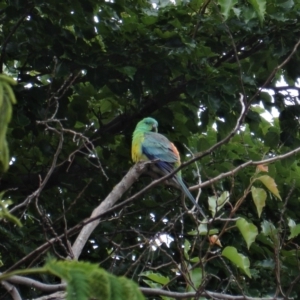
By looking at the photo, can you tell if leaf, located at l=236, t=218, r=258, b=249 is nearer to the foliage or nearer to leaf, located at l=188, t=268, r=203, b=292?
leaf, located at l=188, t=268, r=203, b=292

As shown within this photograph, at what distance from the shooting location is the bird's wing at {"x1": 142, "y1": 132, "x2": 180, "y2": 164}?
5565 millimetres

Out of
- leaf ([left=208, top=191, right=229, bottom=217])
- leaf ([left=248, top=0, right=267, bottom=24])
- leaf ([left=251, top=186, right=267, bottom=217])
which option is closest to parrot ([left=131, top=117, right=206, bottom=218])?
leaf ([left=248, top=0, right=267, bottom=24])

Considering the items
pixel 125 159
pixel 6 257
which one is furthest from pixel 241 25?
pixel 6 257

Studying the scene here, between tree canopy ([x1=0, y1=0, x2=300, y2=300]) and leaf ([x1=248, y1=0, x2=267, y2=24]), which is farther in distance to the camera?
tree canopy ([x1=0, y1=0, x2=300, y2=300])

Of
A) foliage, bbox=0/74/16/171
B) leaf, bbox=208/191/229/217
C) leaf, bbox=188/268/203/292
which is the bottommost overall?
leaf, bbox=188/268/203/292

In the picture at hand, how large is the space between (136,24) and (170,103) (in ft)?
3.24

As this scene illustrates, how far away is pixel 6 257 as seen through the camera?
4.85m

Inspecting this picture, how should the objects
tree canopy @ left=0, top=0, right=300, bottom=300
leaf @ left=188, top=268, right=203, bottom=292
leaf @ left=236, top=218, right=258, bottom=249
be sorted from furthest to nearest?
tree canopy @ left=0, top=0, right=300, bottom=300 < leaf @ left=188, top=268, right=203, bottom=292 < leaf @ left=236, top=218, right=258, bottom=249

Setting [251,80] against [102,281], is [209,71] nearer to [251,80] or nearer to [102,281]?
[251,80]

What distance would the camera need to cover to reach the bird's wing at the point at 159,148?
18.3 feet

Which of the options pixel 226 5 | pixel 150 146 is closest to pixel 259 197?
pixel 226 5

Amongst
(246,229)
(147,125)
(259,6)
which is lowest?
(246,229)

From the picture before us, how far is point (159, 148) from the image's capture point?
5.72 meters

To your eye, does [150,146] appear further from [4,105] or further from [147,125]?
[4,105]
